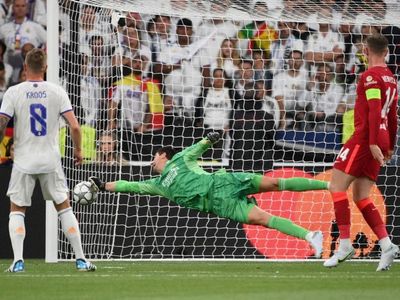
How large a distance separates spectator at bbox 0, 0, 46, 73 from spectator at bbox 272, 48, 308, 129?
4460 millimetres

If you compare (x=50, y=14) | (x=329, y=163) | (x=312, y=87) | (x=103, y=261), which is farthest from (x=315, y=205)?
(x=50, y=14)

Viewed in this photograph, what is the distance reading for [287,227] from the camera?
36.6 feet

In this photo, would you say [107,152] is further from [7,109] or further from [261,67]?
[7,109]

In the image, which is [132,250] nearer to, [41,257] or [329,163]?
[41,257]

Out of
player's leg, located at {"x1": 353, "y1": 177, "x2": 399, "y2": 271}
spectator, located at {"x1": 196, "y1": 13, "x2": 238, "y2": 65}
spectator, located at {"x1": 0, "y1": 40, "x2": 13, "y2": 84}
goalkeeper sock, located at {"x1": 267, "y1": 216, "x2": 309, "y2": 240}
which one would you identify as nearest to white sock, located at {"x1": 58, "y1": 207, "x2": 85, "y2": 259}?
goalkeeper sock, located at {"x1": 267, "y1": 216, "x2": 309, "y2": 240}

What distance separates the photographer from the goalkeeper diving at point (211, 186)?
452 inches

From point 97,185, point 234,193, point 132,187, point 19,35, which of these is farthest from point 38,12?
point 234,193

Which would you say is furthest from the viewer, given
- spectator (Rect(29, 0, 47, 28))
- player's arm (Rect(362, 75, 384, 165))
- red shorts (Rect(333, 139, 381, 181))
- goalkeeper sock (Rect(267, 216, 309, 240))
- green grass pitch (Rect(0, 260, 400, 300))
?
spectator (Rect(29, 0, 47, 28))

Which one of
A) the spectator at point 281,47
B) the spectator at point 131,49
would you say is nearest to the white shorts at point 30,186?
the spectator at point 131,49

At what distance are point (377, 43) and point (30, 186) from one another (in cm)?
355

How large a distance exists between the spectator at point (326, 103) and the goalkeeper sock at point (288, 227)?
3.13 m

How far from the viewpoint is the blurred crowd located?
1370 cm

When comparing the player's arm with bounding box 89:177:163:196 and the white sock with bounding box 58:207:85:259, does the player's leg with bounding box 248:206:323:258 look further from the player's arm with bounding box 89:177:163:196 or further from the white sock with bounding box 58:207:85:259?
the white sock with bounding box 58:207:85:259

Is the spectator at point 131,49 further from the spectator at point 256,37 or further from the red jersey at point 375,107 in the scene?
the red jersey at point 375,107
